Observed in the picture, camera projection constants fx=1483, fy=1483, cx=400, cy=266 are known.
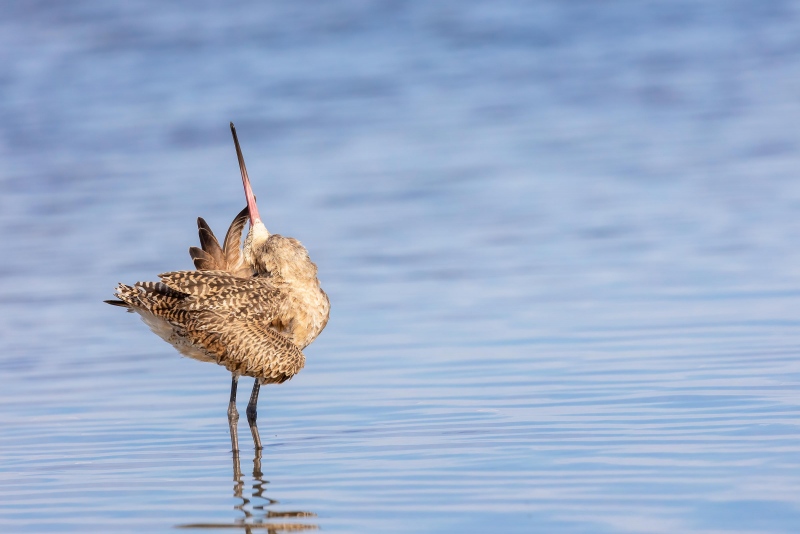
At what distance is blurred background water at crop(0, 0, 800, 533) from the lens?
5.23 metres

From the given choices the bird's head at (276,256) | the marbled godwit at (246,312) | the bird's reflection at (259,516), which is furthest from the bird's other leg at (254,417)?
the bird's reflection at (259,516)

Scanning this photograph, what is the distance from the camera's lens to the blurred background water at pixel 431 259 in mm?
5227

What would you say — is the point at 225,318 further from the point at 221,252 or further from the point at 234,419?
the point at 221,252

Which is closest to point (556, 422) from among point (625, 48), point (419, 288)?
point (419, 288)

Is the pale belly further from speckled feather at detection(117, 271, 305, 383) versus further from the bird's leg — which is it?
the bird's leg

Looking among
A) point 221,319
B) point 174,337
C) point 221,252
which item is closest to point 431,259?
point 221,252

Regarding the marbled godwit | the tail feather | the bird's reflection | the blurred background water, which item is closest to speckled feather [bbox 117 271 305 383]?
the marbled godwit

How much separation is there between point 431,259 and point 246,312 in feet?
11.3

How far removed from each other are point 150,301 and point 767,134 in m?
7.81

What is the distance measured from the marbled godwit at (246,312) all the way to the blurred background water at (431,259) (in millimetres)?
325

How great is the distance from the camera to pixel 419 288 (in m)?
8.94

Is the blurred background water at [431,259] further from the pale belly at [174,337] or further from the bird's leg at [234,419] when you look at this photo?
the pale belly at [174,337]

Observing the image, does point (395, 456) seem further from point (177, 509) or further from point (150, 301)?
point (150, 301)

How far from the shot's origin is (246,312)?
6.34m
